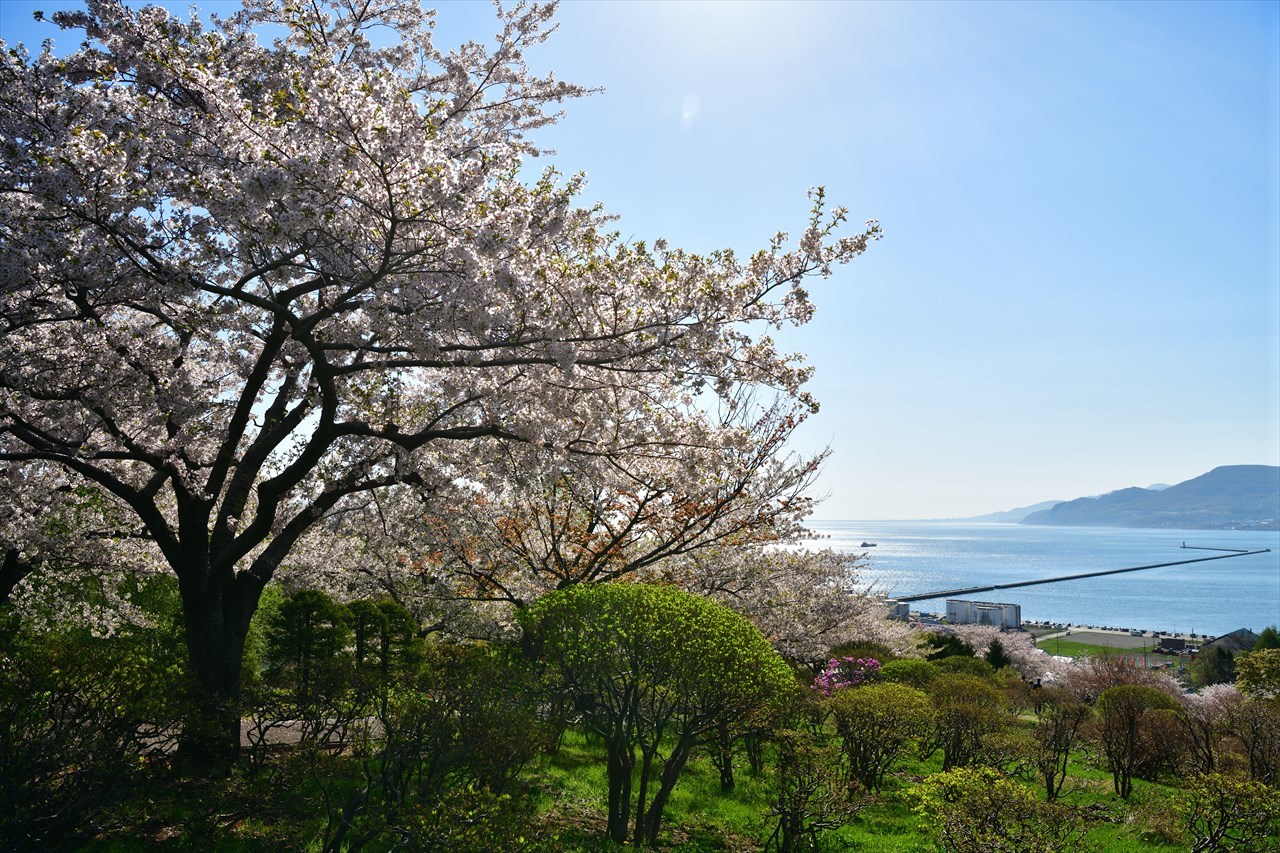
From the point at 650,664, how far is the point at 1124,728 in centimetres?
1284

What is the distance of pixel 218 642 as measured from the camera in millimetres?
8750

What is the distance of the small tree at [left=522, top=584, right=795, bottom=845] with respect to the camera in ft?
23.6

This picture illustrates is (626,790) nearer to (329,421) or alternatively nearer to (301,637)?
(329,421)

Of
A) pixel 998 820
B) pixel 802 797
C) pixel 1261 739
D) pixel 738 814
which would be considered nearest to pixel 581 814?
pixel 738 814

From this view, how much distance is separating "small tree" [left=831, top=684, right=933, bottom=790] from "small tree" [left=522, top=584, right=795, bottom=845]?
3.49m

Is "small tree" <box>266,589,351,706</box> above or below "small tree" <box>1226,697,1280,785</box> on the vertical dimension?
above

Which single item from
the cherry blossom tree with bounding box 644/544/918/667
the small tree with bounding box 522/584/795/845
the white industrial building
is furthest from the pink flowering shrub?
the white industrial building

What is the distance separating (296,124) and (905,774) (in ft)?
45.2

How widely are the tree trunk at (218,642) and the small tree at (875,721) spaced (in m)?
8.08

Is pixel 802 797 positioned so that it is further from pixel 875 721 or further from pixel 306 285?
pixel 306 285

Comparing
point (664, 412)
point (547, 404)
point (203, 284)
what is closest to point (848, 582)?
point (664, 412)

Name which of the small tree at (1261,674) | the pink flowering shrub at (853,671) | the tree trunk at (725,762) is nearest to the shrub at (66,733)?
the tree trunk at (725,762)

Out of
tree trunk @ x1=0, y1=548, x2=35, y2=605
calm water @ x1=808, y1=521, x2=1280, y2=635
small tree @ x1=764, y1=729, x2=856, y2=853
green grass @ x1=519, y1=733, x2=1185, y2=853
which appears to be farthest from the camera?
calm water @ x1=808, y1=521, x2=1280, y2=635

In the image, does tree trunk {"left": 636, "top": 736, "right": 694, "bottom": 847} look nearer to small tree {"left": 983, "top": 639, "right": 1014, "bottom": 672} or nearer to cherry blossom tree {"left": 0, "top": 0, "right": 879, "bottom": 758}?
cherry blossom tree {"left": 0, "top": 0, "right": 879, "bottom": 758}
